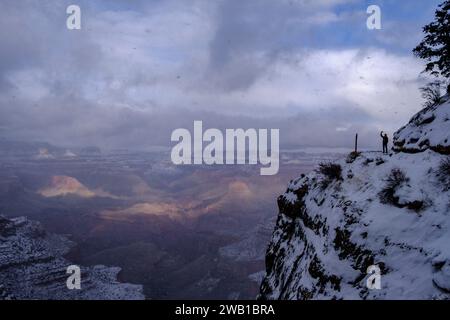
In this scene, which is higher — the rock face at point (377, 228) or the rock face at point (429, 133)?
the rock face at point (429, 133)

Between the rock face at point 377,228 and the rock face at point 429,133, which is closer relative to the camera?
the rock face at point 377,228

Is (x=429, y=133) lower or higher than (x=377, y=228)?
higher
